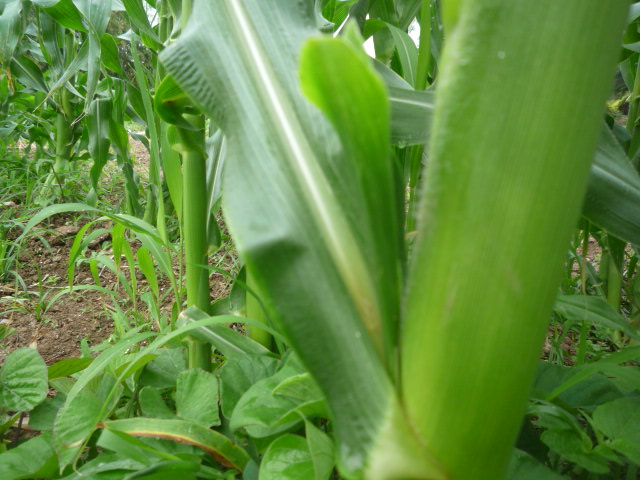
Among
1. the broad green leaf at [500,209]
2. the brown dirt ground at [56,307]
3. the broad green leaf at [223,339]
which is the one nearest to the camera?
the broad green leaf at [500,209]

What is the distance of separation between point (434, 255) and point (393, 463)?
0.09 meters

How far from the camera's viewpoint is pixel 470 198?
207 millimetres

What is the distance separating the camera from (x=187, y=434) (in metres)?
0.54

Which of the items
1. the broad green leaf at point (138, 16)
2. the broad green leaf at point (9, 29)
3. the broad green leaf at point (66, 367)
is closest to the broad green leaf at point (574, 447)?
the broad green leaf at point (66, 367)

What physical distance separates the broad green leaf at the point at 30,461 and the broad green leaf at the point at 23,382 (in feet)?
0.25

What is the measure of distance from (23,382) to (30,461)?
5.2 inches

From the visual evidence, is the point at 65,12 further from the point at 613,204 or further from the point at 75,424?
the point at 613,204

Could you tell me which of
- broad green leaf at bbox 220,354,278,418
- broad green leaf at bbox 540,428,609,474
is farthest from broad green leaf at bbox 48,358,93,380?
broad green leaf at bbox 540,428,609,474

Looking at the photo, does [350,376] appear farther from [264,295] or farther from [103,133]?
[103,133]

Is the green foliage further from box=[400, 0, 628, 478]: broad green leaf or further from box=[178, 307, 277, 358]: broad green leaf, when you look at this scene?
box=[178, 307, 277, 358]: broad green leaf

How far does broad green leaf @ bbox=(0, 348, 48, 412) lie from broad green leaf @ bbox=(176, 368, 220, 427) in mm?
189

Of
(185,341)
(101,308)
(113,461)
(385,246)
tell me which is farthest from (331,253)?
(101,308)

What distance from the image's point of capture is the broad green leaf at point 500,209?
20 cm

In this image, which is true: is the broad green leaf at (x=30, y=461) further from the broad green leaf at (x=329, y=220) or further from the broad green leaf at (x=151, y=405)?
the broad green leaf at (x=329, y=220)
